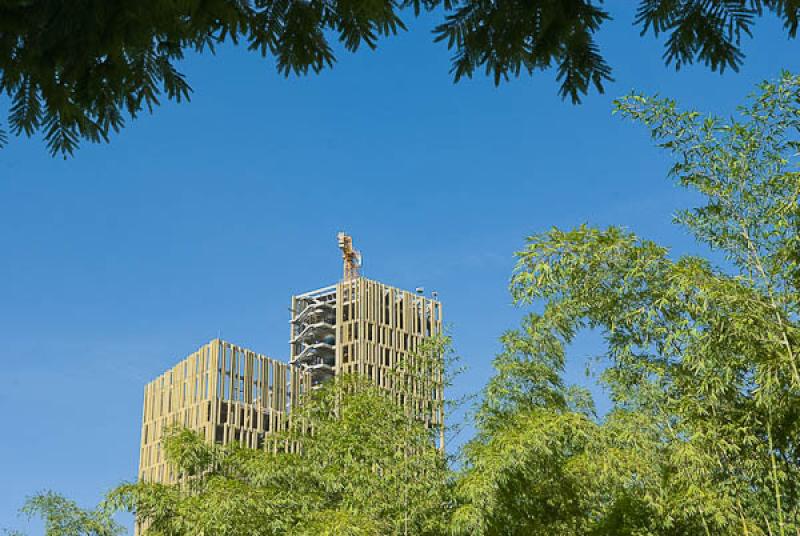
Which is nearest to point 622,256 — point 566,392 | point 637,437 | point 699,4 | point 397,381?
point 637,437

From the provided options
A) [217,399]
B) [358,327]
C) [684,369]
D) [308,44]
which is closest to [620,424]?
[684,369]

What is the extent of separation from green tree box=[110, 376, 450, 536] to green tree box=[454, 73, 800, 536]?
33.5 inches

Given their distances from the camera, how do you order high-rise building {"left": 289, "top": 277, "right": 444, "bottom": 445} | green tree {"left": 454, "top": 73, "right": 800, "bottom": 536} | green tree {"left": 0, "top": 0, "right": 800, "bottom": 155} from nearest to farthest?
green tree {"left": 0, "top": 0, "right": 800, "bottom": 155}
green tree {"left": 454, "top": 73, "right": 800, "bottom": 536}
high-rise building {"left": 289, "top": 277, "right": 444, "bottom": 445}

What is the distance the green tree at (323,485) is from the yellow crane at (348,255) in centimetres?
2323

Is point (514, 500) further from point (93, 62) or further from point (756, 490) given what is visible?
point (93, 62)

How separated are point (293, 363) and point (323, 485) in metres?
22.8

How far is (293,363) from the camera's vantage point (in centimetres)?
3228

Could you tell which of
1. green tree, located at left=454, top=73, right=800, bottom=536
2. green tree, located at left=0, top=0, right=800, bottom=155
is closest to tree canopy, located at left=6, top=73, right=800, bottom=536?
green tree, located at left=454, top=73, right=800, bottom=536

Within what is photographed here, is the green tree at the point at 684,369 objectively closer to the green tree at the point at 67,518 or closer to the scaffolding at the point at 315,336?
the green tree at the point at 67,518

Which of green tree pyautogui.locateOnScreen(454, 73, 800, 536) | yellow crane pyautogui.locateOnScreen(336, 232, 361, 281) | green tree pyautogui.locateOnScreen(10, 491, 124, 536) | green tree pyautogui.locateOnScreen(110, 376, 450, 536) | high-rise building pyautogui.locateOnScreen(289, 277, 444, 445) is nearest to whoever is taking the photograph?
green tree pyautogui.locateOnScreen(454, 73, 800, 536)

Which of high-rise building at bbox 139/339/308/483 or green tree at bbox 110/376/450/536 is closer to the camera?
green tree at bbox 110/376/450/536

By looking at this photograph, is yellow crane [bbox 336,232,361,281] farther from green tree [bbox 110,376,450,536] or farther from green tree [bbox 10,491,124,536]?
green tree [bbox 110,376,450,536]

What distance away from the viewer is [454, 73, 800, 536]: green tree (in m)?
6.23

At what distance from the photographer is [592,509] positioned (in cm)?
837
